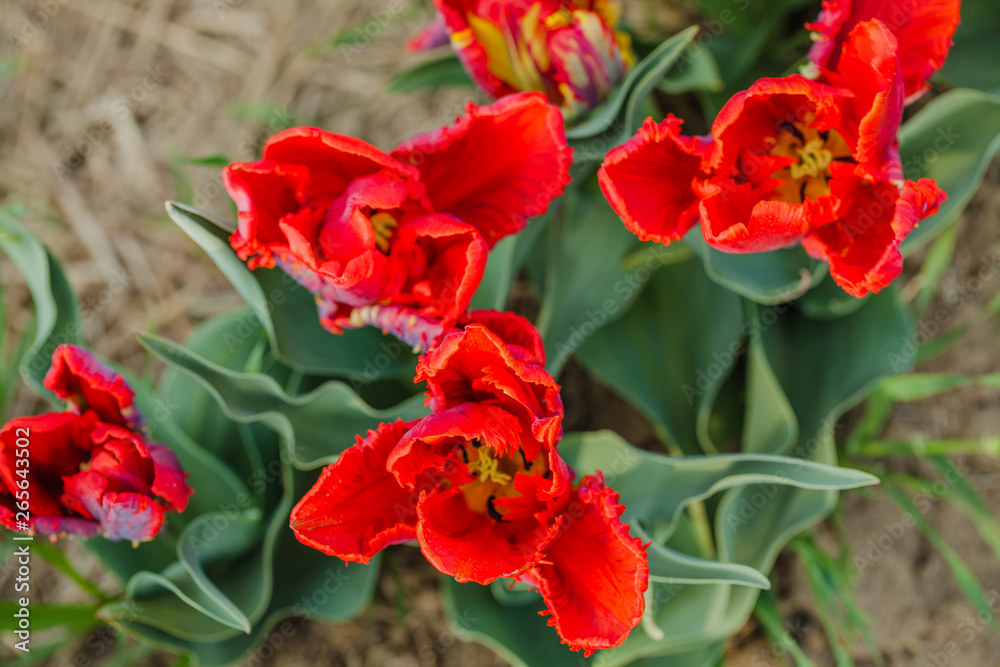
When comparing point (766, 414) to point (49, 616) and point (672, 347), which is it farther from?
point (49, 616)

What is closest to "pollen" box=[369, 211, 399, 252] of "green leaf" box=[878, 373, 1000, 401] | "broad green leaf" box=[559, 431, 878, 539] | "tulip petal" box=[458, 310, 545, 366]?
"tulip petal" box=[458, 310, 545, 366]

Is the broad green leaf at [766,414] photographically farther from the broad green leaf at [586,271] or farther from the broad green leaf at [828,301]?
the broad green leaf at [586,271]

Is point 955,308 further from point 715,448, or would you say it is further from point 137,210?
point 137,210

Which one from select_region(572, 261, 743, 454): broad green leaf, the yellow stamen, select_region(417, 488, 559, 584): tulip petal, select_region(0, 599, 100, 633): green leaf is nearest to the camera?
select_region(417, 488, 559, 584): tulip petal

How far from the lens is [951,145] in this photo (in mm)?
1150

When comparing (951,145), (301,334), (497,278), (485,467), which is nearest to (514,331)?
(485,467)

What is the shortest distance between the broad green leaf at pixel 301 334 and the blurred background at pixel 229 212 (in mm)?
444

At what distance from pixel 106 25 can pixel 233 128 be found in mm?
406

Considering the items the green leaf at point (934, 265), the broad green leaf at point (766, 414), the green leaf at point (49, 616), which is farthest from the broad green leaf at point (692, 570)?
the green leaf at point (49, 616)

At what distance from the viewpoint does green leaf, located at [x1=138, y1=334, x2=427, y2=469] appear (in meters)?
0.98

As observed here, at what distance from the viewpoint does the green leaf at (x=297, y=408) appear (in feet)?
3.21

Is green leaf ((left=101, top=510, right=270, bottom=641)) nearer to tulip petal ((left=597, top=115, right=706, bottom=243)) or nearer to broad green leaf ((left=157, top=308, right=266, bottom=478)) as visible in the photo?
broad green leaf ((left=157, top=308, right=266, bottom=478))

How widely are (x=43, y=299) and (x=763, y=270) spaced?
0.95m

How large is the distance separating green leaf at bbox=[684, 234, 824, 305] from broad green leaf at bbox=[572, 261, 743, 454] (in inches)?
8.0
